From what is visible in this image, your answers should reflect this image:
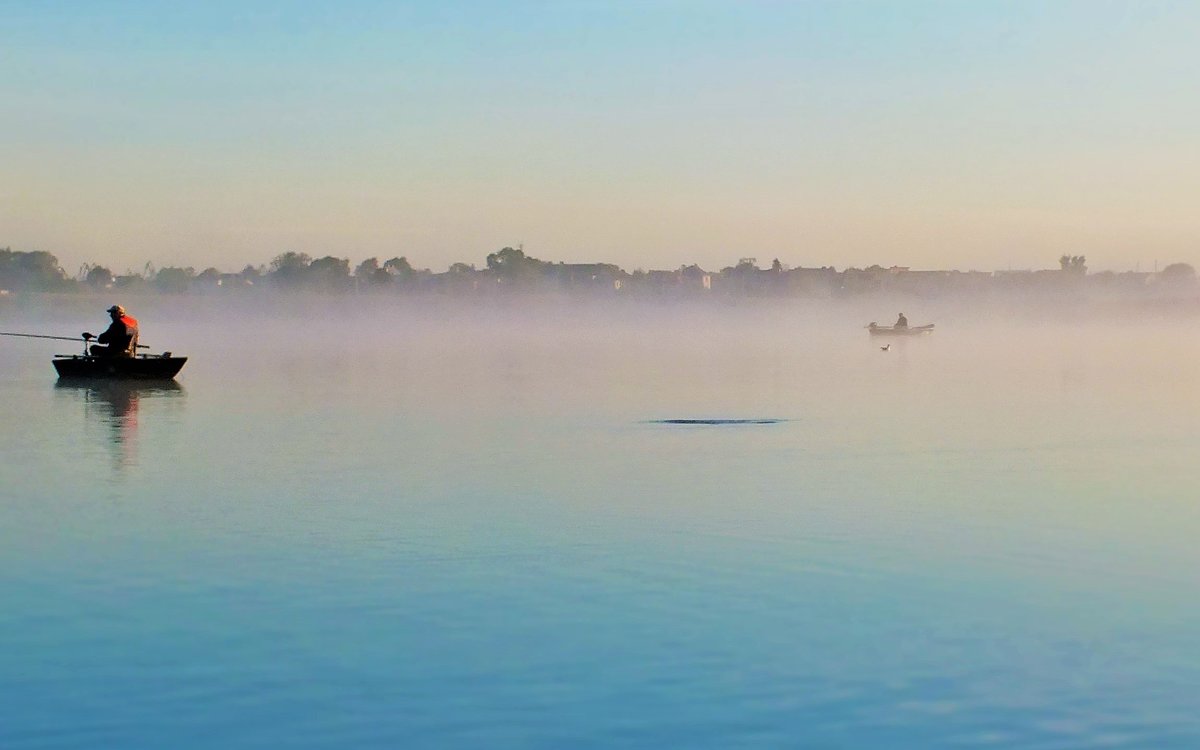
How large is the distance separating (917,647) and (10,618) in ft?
32.0

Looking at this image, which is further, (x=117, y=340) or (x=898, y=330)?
(x=898, y=330)

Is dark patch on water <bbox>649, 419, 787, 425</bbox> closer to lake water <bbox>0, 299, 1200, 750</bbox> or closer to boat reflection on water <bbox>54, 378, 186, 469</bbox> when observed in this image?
lake water <bbox>0, 299, 1200, 750</bbox>

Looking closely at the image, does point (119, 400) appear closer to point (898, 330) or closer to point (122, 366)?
point (122, 366)

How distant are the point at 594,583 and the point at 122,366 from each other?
38.2 m

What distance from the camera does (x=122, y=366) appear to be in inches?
2140

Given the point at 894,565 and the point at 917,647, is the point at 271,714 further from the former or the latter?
the point at 894,565

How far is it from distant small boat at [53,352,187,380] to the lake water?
1089 centimetres

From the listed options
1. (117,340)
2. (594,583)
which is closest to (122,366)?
(117,340)

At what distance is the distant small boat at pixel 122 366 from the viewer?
54.2m

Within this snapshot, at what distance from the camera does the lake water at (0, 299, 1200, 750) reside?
14.0m

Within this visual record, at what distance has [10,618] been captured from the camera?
58.1 ft

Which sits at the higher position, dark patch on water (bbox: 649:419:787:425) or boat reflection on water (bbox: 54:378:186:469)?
dark patch on water (bbox: 649:419:787:425)

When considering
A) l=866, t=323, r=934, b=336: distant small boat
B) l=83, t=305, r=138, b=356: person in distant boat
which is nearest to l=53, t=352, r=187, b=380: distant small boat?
l=83, t=305, r=138, b=356: person in distant boat

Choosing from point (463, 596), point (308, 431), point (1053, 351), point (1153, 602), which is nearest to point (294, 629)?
point (463, 596)
